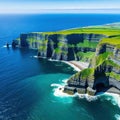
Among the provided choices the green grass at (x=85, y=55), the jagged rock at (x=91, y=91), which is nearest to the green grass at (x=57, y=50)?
the green grass at (x=85, y=55)

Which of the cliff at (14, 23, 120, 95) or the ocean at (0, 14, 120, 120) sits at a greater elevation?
the cliff at (14, 23, 120, 95)

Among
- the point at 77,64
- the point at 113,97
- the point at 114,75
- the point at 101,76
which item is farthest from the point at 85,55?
the point at 113,97

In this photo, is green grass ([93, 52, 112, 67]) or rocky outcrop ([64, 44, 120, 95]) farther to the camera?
green grass ([93, 52, 112, 67])

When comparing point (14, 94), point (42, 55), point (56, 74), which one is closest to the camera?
point (14, 94)

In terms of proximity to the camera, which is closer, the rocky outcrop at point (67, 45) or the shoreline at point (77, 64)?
the shoreline at point (77, 64)

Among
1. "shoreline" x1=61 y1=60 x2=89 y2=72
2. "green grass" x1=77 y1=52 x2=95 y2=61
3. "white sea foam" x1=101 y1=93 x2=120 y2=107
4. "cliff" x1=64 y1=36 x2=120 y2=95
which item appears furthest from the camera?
"green grass" x1=77 y1=52 x2=95 y2=61

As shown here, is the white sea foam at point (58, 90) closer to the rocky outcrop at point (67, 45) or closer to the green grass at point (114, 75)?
the green grass at point (114, 75)

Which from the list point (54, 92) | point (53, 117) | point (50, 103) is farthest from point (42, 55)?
point (53, 117)

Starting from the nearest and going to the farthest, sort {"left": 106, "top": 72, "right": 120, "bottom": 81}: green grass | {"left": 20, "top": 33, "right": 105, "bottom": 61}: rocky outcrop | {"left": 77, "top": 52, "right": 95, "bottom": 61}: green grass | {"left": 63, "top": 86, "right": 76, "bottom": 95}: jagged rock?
{"left": 63, "top": 86, "right": 76, "bottom": 95}: jagged rock → {"left": 106, "top": 72, "right": 120, "bottom": 81}: green grass → {"left": 77, "top": 52, "right": 95, "bottom": 61}: green grass → {"left": 20, "top": 33, "right": 105, "bottom": 61}: rocky outcrop

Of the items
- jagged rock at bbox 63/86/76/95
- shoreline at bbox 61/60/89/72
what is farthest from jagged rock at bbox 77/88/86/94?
shoreline at bbox 61/60/89/72

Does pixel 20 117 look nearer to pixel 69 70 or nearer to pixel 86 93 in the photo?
pixel 86 93

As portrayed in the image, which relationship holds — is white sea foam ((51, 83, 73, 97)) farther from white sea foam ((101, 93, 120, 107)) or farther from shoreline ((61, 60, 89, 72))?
shoreline ((61, 60, 89, 72))
